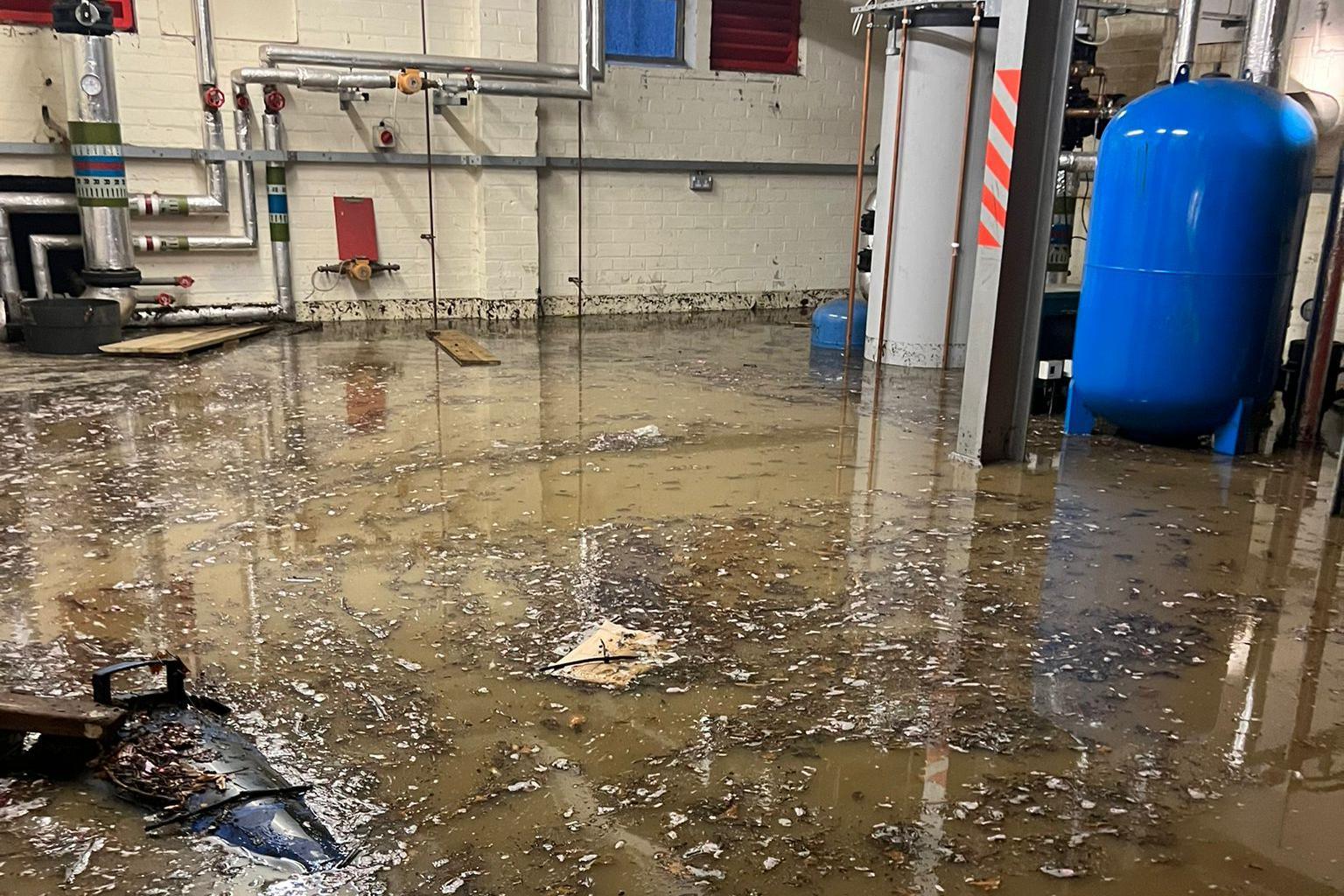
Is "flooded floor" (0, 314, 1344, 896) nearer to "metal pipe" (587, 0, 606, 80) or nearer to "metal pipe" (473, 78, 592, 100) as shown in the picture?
"metal pipe" (473, 78, 592, 100)

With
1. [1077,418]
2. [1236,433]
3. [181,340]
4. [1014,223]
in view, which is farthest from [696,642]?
[181,340]

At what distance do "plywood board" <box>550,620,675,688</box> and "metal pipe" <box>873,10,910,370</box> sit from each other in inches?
144

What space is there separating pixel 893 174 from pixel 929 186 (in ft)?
0.72

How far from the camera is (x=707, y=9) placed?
7836mm

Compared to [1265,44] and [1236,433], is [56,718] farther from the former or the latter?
[1265,44]

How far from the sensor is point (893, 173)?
5.85m

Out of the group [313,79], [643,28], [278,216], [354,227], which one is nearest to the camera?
[313,79]

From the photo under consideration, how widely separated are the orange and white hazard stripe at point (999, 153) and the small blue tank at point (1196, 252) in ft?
2.03

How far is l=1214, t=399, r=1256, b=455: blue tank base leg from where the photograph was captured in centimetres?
410

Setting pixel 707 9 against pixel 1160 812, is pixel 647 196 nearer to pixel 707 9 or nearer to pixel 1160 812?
pixel 707 9

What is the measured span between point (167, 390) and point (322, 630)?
9.88 feet

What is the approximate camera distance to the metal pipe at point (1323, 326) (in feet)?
13.7

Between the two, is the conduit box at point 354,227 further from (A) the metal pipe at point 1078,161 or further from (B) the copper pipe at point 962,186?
(A) the metal pipe at point 1078,161

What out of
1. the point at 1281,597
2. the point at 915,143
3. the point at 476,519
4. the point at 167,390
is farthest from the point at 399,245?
the point at 1281,597
